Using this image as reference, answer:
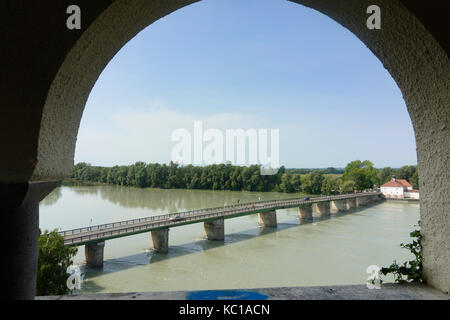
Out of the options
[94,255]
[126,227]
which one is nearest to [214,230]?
[126,227]

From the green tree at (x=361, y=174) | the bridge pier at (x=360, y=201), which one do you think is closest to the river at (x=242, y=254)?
the bridge pier at (x=360, y=201)

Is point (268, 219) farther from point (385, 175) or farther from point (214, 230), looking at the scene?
point (385, 175)

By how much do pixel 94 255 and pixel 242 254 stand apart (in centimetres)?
1144

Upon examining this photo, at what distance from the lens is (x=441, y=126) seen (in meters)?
1.86

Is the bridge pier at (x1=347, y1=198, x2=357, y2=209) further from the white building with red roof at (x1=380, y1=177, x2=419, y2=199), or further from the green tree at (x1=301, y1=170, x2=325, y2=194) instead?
the green tree at (x1=301, y1=170, x2=325, y2=194)

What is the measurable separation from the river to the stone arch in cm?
1695

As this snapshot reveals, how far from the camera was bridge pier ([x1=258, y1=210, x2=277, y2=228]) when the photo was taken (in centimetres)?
3622

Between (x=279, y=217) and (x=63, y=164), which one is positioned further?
(x=279, y=217)

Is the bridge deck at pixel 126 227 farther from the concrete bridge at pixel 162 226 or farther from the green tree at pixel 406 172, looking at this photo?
the green tree at pixel 406 172

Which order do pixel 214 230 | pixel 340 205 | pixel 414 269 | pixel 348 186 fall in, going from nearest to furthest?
pixel 414 269 → pixel 214 230 → pixel 340 205 → pixel 348 186

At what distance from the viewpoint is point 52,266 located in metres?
14.2

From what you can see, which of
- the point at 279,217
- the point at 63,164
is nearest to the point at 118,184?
the point at 279,217
